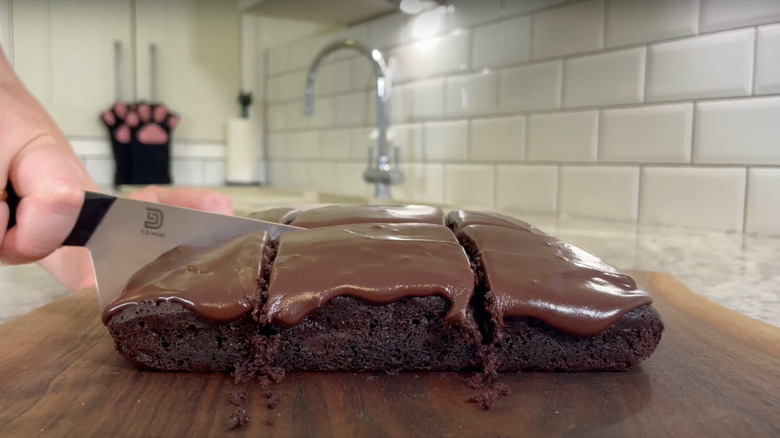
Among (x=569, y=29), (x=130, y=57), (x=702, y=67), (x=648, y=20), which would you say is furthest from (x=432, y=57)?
(x=130, y=57)

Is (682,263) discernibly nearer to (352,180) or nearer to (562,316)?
(562,316)

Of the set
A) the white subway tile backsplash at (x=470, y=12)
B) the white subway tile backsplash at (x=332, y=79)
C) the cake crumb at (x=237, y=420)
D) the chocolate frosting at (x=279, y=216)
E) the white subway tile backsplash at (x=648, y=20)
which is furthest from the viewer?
the white subway tile backsplash at (x=332, y=79)

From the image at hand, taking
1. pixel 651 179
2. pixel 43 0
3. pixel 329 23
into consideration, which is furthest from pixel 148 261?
pixel 43 0

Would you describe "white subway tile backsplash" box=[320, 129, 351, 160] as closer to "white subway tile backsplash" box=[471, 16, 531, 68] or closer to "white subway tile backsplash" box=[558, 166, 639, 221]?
"white subway tile backsplash" box=[471, 16, 531, 68]

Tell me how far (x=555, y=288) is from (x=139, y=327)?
19.2 inches

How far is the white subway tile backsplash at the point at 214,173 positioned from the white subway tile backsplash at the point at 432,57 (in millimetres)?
1297

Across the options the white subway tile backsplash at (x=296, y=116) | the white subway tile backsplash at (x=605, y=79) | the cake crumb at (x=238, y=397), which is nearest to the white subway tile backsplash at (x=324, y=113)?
the white subway tile backsplash at (x=296, y=116)

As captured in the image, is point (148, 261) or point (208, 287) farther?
point (148, 261)

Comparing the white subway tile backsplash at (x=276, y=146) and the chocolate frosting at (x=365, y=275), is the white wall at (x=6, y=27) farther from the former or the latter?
the chocolate frosting at (x=365, y=275)

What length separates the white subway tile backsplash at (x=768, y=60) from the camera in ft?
4.02

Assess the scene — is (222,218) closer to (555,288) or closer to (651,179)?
(555,288)

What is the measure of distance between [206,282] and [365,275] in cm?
19

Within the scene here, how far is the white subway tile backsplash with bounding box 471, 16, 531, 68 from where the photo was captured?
1712 mm

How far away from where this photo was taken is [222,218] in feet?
2.78
